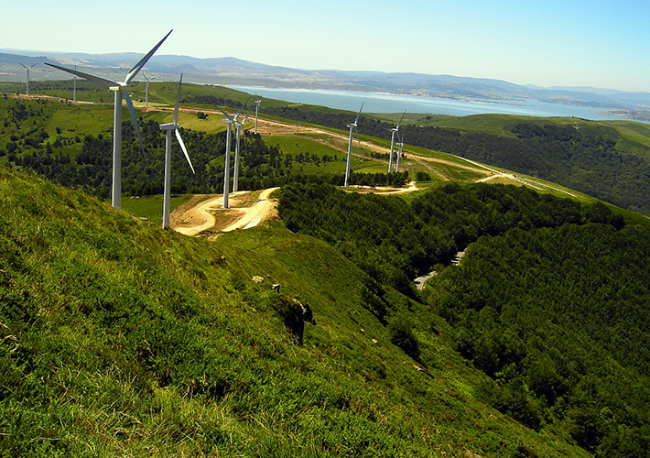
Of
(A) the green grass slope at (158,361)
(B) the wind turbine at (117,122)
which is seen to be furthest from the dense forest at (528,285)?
(B) the wind turbine at (117,122)

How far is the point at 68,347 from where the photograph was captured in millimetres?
12156

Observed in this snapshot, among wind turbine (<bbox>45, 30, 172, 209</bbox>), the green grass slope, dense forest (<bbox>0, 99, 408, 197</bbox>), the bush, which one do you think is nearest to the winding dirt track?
wind turbine (<bbox>45, 30, 172, 209</bbox>)

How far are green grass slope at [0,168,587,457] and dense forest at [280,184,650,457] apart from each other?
86.7ft

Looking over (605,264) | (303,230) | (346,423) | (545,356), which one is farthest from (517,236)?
(346,423)

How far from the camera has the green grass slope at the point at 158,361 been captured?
1017cm

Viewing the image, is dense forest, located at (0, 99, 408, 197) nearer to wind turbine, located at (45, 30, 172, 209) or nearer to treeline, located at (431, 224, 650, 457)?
treeline, located at (431, 224, 650, 457)

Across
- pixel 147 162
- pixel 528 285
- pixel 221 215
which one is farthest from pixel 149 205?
pixel 528 285

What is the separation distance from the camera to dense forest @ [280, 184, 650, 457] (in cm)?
5366

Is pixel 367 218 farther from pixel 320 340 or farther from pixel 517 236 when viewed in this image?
pixel 320 340

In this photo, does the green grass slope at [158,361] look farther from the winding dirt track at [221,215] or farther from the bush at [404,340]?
the winding dirt track at [221,215]

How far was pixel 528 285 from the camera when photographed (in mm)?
95500

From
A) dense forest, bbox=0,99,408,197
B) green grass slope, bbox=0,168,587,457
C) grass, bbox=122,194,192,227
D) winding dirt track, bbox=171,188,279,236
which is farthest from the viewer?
dense forest, bbox=0,99,408,197

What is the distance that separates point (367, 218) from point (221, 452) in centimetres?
8256

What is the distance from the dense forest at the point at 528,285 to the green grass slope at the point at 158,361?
86.7 ft
